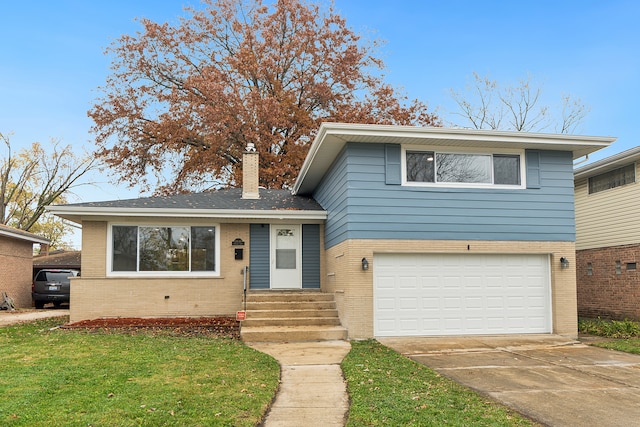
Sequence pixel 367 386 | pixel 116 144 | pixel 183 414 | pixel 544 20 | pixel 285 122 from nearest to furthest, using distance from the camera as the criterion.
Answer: pixel 183 414
pixel 367 386
pixel 544 20
pixel 285 122
pixel 116 144

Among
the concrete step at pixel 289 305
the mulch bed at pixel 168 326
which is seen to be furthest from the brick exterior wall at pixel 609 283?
the mulch bed at pixel 168 326

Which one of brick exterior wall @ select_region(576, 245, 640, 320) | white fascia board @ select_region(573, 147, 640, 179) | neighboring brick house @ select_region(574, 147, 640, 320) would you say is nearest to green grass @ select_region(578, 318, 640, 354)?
brick exterior wall @ select_region(576, 245, 640, 320)

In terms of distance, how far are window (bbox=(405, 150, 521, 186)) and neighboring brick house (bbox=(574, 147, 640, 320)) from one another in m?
3.96

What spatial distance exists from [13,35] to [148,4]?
5.68 m

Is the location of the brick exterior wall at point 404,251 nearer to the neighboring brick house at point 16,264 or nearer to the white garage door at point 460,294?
the white garage door at point 460,294

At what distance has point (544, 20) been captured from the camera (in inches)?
730

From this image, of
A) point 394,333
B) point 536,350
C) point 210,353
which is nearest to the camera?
point 210,353

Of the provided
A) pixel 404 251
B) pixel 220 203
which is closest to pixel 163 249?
pixel 220 203

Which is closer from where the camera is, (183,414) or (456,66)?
(183,414)

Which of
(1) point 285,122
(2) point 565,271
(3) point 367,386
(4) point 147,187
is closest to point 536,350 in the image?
(2) point 565,271

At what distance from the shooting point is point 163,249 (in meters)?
13.1

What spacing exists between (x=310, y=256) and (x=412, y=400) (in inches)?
337

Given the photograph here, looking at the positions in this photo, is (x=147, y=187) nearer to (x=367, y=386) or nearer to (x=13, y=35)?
(x=13, y=35)

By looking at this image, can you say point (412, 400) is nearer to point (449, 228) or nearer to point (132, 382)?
point (132, 382)
